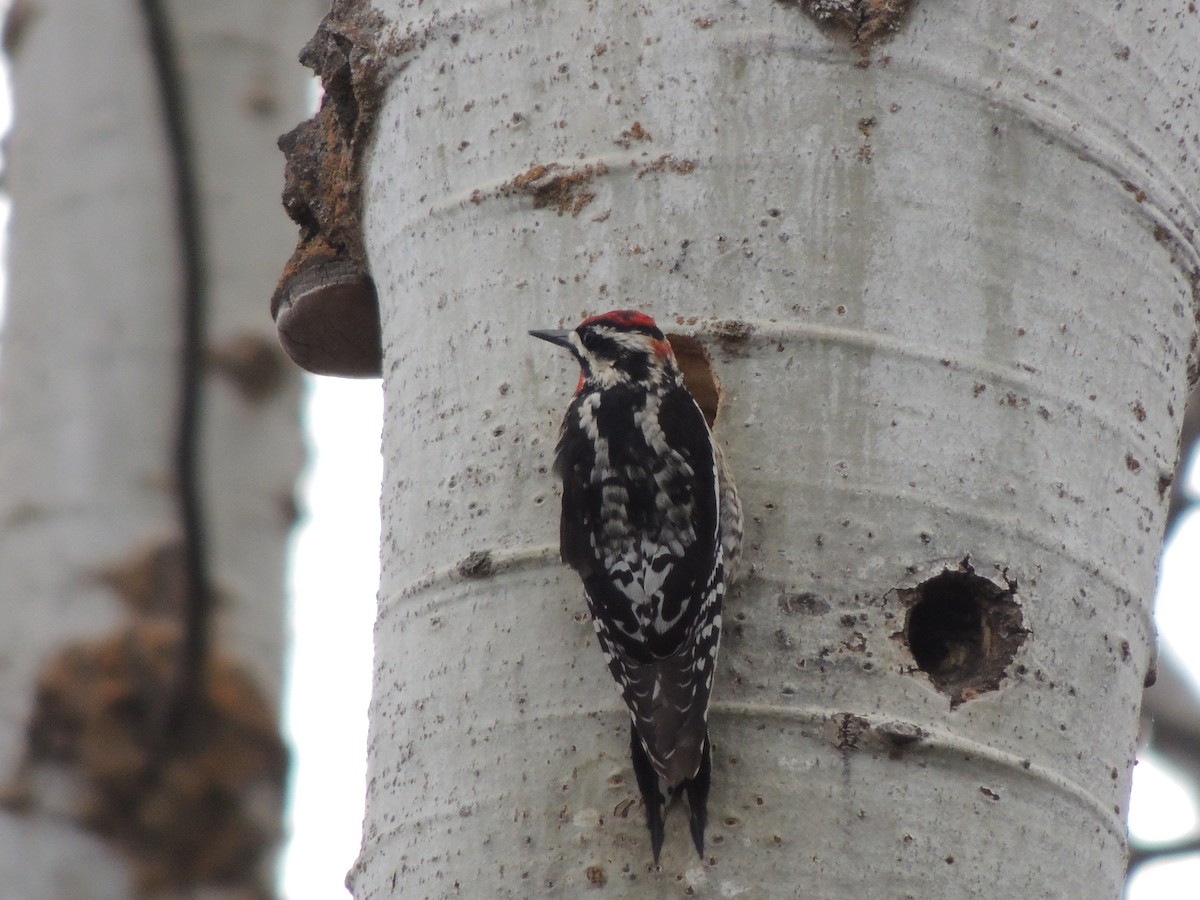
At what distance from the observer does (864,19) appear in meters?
2.42

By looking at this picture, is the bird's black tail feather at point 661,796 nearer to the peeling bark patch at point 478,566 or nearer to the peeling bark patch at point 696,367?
the peeling bark patch at point 478,566

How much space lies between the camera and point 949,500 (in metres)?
2.21

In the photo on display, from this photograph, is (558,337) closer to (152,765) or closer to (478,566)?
(478,566)

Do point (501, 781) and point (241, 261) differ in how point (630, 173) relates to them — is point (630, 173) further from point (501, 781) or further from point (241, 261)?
point (241, 261)

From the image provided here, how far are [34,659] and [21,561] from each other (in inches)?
9.9

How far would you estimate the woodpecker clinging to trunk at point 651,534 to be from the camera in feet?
6.62

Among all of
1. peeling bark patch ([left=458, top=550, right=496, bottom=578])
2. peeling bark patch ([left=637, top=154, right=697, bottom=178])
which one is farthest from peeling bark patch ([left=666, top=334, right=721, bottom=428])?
peeling bark patch ([left=458, top=550, right=496, bottom=578])

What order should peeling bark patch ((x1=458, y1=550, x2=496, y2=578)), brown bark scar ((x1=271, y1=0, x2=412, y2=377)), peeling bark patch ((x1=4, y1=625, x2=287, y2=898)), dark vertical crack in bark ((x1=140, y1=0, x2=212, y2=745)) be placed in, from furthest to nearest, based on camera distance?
dark vertical crack in bark ((x1=140, y1=0, x2=212, y2=745))
peeling bark patch ((x1=4, y1=625, x2=287, y2=898))
brown bark scar ((x1=271, y1=0, x2=412, y2=377))
peeling bark patch ((x1=458, y1=550, x2=496, y2=578))

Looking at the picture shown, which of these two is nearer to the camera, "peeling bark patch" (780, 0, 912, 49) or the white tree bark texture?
the white tree bark texture

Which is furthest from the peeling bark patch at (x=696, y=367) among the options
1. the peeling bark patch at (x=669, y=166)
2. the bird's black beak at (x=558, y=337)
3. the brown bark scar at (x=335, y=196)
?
the brown bark scar at (x=335, y=196)

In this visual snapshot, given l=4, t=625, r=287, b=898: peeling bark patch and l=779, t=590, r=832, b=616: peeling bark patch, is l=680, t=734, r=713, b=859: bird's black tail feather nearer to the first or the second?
l=779, t=590, r=832, b=616: peeling bark patch

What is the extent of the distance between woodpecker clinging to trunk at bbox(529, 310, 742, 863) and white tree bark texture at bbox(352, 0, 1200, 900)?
40 mm

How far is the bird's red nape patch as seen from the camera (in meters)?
2.30

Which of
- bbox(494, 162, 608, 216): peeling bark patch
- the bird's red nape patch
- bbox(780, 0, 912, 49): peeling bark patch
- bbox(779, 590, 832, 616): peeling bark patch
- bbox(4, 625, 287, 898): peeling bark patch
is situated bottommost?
bbox(4, 625, 287, 898): peeling bark patch
